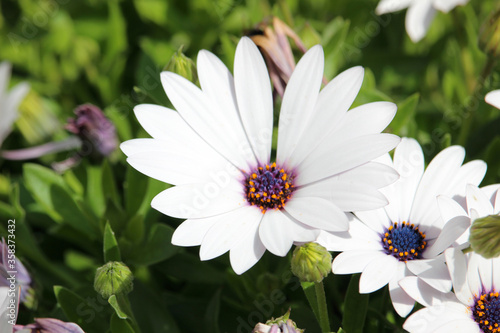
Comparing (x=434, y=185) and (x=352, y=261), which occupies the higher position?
(x=434, y=185)

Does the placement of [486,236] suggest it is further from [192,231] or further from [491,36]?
[491,36]

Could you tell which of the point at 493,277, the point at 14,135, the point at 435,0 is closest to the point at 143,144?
the point at 493,277

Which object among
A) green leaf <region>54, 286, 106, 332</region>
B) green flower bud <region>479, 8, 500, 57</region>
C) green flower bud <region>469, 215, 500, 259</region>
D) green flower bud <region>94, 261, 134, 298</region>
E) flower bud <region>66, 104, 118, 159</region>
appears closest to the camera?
green flower bud <region>469, 215, 500, 259</region>

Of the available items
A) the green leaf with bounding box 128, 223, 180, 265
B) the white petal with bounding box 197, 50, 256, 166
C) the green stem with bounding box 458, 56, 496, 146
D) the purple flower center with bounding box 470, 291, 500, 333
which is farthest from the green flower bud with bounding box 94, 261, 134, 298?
the green stem with bounding box 458, 56, 496, 146

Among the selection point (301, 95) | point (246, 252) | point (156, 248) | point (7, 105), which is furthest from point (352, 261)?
point (7, 105)

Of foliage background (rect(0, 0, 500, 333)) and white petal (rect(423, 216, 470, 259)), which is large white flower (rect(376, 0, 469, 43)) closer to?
foliage background (rect(0, 0, 500, 333))

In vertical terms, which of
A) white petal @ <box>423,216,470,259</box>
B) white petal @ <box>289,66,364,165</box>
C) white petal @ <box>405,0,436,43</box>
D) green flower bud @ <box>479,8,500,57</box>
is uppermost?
white petal @ <box>405,0,436,43</box>
